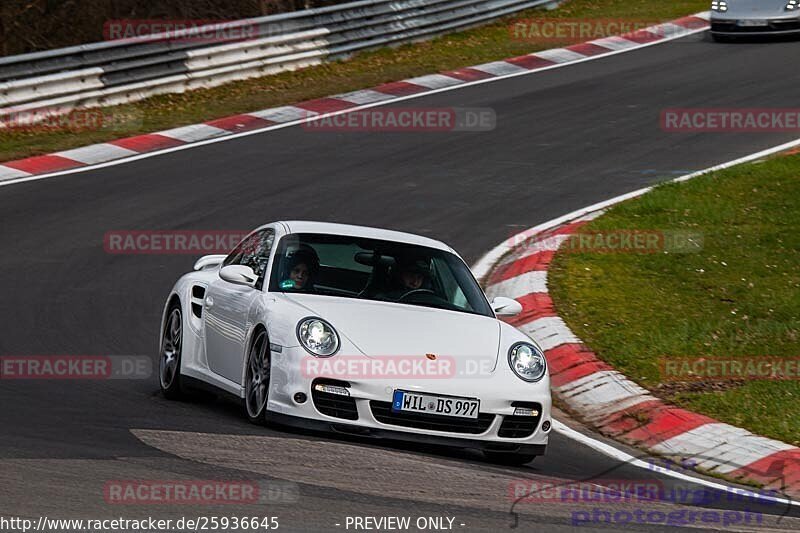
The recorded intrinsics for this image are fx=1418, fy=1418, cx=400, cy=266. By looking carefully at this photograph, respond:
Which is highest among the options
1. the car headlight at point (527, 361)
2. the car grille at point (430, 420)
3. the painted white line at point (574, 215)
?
the car headlight at point (527, 361)

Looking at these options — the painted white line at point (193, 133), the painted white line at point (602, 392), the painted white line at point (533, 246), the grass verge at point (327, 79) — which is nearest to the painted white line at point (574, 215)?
the painted white line at point (533, 246)

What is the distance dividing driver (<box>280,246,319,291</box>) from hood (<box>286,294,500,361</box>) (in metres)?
0.20

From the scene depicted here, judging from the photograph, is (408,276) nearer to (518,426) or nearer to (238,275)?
(238,275)

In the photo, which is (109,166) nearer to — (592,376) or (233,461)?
(592,376)

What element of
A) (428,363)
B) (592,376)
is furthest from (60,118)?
(428,363)

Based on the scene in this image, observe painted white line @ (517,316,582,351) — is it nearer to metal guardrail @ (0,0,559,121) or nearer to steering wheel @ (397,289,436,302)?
steering wheel @ (397,289,436,302)

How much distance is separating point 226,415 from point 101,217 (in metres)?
6.20

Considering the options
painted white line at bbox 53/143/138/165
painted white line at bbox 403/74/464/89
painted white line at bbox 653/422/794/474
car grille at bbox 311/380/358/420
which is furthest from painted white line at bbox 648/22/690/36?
car grille at bbox 311/380/358/420

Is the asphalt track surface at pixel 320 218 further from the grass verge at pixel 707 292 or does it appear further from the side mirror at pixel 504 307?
the grass verge at pixel 707 292

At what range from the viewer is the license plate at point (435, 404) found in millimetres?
7738

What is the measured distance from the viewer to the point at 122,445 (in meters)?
7.17

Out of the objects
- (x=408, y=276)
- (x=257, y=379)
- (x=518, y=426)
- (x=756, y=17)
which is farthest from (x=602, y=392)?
(x=756, y=17)

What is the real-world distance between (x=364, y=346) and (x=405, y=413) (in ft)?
1.48

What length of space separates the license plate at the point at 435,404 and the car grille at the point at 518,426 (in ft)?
0.68
